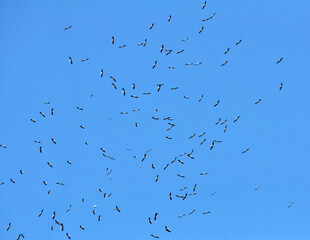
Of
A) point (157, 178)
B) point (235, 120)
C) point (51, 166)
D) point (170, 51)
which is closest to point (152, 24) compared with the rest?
point (170, 51)

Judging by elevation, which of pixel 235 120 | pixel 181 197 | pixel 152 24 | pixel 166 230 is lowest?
pixel 166 230

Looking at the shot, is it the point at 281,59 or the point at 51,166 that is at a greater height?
the point at 281,59

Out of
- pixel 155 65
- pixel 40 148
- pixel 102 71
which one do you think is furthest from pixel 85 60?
pixel 40 148

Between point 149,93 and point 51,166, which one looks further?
point 51,166

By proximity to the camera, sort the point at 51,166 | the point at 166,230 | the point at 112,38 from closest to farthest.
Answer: the point at 166,230 < the point at 112,38 < the point at 51,166

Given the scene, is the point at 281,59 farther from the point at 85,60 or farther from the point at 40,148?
the point at 40,148

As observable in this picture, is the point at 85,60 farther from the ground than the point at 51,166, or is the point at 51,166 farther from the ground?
the point at 85,60

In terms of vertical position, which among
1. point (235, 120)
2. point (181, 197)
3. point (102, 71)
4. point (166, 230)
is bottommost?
point (166, 230)

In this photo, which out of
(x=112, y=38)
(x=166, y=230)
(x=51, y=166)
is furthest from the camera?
(x=51, y=166)

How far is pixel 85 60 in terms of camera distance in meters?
22.8

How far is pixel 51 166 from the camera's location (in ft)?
79.1

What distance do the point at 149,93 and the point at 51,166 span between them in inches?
279

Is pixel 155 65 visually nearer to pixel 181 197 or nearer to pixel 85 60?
pixel 85 60

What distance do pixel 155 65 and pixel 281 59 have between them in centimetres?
630
